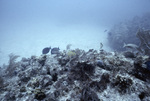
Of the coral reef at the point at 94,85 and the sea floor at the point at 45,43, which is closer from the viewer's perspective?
the coral reef at the point at 94,85

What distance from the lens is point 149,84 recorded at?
1940 mm

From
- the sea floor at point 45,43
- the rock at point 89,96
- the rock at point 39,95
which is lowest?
the rock at point 39,95

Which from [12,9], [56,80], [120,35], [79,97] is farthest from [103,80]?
[12,9]

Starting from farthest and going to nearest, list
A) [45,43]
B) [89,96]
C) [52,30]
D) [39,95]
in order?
[52,30] < [45,43] < [39,95] < [89,96]

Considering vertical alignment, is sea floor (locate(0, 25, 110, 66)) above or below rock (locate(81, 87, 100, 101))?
above

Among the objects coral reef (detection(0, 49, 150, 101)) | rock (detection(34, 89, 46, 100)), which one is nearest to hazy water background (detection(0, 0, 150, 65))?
coral reef (detection(0, 49, 150, 101))

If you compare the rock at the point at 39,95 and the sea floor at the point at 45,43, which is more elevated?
the sea floor at the point at 45,43

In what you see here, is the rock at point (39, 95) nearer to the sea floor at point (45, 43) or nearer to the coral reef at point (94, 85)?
the coral reef at point (94, 85)

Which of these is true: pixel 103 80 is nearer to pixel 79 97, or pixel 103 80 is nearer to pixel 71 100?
pixel 79 97

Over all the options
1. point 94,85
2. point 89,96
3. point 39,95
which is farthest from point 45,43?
point 89,96

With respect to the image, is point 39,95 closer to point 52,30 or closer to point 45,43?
point 45,43

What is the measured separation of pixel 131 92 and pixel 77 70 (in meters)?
1.47

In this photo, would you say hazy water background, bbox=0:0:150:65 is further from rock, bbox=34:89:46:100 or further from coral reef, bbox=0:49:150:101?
rock, bbox=34:89:46:100

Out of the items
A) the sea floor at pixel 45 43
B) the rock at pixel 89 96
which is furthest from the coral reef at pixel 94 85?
the sea floor at pixel 45 43
